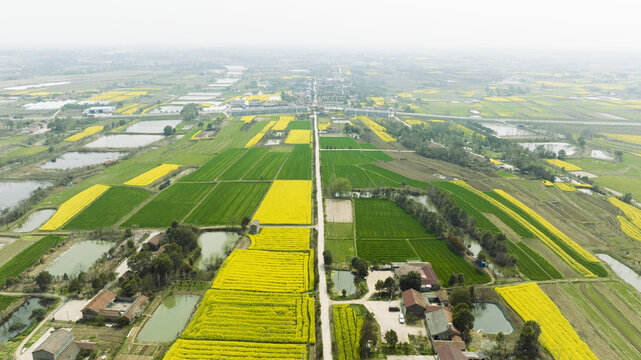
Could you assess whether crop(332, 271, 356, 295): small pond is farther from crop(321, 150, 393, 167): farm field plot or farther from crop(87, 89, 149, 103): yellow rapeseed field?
crop(87, 89, 149, 103): yellow rapeseed field

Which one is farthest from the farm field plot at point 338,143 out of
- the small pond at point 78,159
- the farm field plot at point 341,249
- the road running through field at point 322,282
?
the small pond at point 78,159

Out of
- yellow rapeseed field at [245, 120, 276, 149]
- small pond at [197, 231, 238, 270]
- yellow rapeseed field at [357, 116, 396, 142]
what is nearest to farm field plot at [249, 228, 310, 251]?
small pond at [197, 231, 238, 270]

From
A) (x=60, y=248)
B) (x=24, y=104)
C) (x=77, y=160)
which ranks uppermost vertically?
(x=24, y=104)

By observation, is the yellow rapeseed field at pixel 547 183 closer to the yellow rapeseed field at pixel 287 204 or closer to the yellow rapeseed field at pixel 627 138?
the yellow rapeseed field at pixel 287 204

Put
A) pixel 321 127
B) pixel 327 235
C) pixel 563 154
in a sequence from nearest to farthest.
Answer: pixel 327 235
pixel 563 154
pixel 321 127

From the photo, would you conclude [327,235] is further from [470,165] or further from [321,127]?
[321,127]

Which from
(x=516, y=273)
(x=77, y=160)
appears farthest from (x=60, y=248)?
(x=516, y=273)
